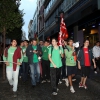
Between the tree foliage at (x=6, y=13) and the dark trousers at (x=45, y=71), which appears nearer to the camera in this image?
the dark trousers at (x=45, y=71)

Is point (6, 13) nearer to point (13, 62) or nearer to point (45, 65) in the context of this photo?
point (45, 65)

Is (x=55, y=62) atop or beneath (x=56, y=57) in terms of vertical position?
beneath

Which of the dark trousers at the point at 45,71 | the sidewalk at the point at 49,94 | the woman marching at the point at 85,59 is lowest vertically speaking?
the sidewalk at the point at 49,94

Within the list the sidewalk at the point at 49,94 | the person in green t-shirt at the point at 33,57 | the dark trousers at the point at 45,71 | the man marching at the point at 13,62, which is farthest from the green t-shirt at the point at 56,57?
the dark trousers at the point at 45,71

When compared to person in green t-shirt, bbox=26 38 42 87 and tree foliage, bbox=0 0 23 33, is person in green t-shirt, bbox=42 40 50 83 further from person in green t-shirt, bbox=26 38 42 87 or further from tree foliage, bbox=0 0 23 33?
tree foliage, bbox=0 0 23 33

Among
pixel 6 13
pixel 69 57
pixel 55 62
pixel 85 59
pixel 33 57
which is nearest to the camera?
pixel 55 62

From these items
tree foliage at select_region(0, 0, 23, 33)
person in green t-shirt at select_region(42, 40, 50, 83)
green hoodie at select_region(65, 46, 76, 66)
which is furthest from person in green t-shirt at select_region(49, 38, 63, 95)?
tree foliage at select_region(0, 0, 23, 33)

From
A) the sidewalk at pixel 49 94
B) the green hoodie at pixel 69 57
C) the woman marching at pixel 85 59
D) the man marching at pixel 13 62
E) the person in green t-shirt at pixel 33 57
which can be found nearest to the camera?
the sidewalk at pixel 49 94

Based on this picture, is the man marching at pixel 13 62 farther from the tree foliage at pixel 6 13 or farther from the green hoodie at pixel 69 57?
the tree foliage at pixel 6 13

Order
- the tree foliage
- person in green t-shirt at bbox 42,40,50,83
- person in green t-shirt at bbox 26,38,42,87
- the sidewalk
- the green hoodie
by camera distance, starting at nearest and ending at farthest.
A: the sidewalk, the green hoodie, person in green t-shirt at bbox 26,38,42,87, person in green t-shirt at bbox 42,40,50,83, the tree foliage

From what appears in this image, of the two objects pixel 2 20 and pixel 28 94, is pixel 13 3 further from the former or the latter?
pixel 28 94

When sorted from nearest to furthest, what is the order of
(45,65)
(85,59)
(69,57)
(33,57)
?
(69,57), (85,59), (33,57), (45,65)

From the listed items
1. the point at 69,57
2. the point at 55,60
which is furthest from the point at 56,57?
the point at 69,57

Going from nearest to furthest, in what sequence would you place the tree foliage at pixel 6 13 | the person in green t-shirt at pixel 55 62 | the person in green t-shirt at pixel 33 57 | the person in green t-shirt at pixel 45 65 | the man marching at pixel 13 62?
1. the person in green t-shirt at pixel 55 62
2. the man marching at pixel 13 62
3. the person in green t-shirt at pixel 33 57
4. the person in green t-shirt at pixel 45 65
5. the tree foliage at pixel 6 13
